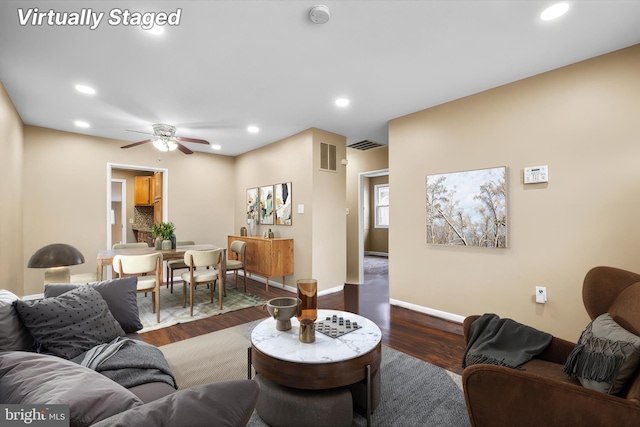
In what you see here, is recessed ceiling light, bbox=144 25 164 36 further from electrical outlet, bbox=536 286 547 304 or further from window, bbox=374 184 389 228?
window, bbox=374 184 389 228

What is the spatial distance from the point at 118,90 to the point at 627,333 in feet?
14.8

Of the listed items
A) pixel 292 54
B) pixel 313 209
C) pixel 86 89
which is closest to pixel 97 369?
pixel 292 54

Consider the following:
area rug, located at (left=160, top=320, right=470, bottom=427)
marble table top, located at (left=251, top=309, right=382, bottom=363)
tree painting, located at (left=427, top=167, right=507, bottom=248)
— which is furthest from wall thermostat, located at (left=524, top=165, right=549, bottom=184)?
marble table top, located at (left=251, top=309, right=382, bottom=363)

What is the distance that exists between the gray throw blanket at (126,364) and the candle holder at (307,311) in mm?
764

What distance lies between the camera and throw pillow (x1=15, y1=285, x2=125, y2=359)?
149 centimetres

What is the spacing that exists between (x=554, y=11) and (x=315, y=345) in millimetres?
2753

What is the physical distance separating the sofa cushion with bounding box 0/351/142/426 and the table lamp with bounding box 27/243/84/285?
5.40 ft

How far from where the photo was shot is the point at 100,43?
226cm

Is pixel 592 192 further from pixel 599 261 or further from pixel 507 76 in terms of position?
pixel 507 76

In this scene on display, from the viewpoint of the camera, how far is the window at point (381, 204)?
364 inches

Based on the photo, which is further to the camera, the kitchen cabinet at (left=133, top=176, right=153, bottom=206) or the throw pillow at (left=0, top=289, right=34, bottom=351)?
the kitchen cabinet at (left=133, top=176, right=153, bottom=206)

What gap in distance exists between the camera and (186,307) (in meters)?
3.92

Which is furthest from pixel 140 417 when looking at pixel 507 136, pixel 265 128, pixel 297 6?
pixel 265 128

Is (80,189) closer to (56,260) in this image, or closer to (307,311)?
(56,260)
